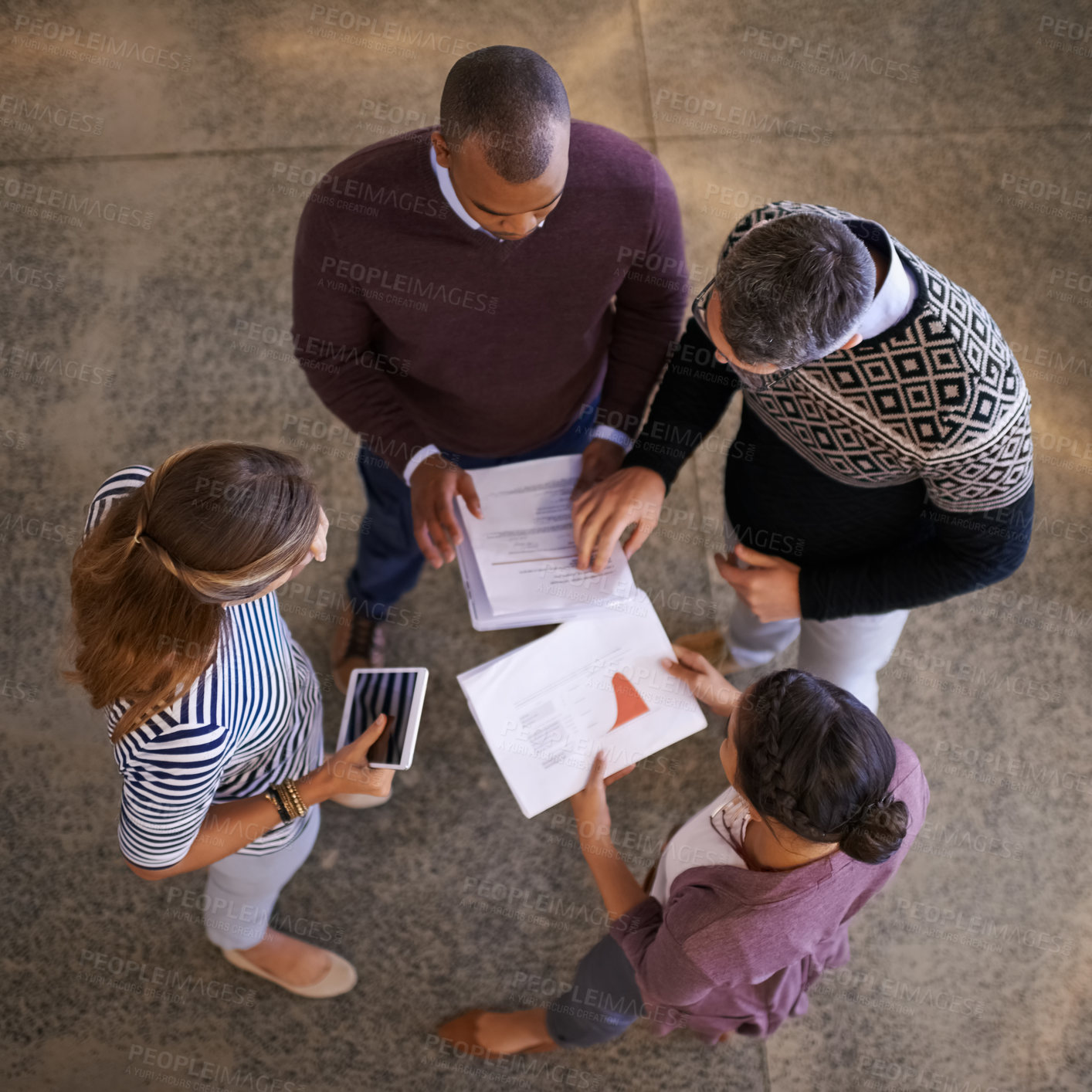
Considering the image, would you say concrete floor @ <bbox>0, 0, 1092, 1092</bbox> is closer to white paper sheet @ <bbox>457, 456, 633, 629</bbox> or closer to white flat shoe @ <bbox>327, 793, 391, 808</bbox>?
white flat shoe @ <bbox>327, 793, 391, 808</bbox>

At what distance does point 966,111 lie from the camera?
10.3 ft

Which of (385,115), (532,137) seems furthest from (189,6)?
(532,137)

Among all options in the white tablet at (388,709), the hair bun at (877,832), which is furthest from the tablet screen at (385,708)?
the hair bun at (877,832)

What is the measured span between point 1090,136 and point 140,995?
4031 mm

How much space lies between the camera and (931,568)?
1612mm

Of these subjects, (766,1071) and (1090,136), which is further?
(1090,136)

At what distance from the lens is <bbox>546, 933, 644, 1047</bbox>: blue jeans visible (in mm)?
1926

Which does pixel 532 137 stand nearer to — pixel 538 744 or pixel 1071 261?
pixel 538 744

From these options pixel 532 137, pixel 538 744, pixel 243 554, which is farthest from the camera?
pixel 538 744

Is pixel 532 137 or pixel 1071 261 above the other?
pixel 532 137

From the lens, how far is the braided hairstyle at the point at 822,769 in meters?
1.28

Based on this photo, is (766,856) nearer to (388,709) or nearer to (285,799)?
(388,709)

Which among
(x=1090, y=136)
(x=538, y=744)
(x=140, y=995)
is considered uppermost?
(x=1090, y=136)

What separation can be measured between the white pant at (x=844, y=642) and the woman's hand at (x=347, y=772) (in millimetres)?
931
